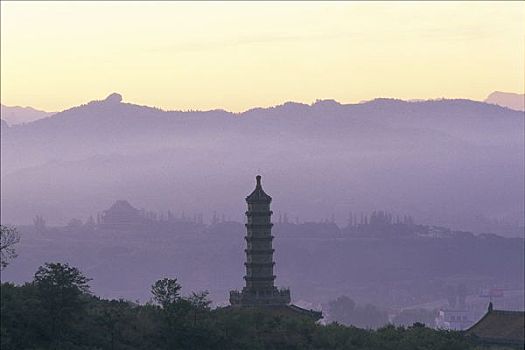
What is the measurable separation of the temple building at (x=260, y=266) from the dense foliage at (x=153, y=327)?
36657 millimetres

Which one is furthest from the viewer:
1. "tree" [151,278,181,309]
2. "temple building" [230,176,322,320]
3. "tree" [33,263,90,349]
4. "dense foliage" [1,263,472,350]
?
"temple building" [230,176,322,320]

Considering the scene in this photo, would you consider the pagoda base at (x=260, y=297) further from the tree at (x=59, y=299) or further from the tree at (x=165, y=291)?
the tree at (x=59, y=299)

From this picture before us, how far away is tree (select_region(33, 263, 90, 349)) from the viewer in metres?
96.9

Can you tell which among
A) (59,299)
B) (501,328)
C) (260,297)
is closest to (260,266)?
(260,297)

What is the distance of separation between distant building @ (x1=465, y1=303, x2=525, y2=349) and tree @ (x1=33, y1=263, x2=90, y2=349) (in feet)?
156

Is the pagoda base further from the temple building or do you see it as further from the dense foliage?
the dense foliage

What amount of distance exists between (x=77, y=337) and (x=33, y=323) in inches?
128

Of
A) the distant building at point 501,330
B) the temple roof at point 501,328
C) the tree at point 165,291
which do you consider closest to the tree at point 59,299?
the tree at point 165,291

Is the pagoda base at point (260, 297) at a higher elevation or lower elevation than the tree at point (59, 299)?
higher

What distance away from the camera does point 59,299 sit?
97.6m

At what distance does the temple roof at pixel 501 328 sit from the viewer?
14112 cm

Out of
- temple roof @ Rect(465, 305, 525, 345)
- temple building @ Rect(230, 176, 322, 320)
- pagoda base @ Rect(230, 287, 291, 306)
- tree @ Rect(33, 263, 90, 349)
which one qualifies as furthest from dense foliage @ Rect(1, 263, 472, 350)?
temple building @ Rect(230, 176, 322, 320)

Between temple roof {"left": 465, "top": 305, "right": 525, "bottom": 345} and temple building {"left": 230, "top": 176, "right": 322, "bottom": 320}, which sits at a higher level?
temple building {"left": 230, "top": 176, "right": 322, "bottom": 320}

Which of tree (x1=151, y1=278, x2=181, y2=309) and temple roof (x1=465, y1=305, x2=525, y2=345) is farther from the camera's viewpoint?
temple roof (x1=465, y1=305, x2=525, y2=345)
